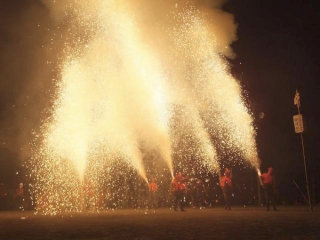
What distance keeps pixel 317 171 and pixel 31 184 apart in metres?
13.6

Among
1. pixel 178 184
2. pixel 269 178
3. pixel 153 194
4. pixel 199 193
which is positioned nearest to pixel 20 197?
pixel 153 194

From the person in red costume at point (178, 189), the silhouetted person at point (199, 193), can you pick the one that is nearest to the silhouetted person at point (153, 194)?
the silhouetted person at point (199, 193)

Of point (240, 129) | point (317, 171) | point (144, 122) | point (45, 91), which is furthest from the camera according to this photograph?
point (45, 91)

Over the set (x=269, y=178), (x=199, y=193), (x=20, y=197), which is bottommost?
(x=199, y=193)

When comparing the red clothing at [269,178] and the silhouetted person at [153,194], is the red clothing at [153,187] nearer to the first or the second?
the silhouetted person at [153,194]

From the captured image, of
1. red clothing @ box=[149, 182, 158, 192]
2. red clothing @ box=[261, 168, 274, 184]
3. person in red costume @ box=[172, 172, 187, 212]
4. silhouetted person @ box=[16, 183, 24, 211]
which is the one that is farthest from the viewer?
silhouetted person @ box=[16, 183, 24, 211]

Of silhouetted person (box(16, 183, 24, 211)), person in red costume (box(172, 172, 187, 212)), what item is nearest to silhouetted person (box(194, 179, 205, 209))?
person in red costume (box(172, 172, 187, 212))

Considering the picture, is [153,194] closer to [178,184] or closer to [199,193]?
[199,193]

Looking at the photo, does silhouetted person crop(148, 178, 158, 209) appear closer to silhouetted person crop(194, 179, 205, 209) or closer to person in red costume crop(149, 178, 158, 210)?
person in red costume crop(149, 178, 158, 210)

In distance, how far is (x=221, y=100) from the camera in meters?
21.0

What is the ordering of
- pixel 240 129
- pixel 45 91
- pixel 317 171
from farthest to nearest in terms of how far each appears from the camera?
1. pixel 45 91
2. pixel 240 129
3. pixel 317 171

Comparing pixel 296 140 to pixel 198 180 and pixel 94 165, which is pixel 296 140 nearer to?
pixel 198 180

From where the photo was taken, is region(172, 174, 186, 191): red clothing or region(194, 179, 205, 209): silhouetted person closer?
region(172, 174, 186, 191): red clothing

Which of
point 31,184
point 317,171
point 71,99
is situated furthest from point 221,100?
point 31,184
